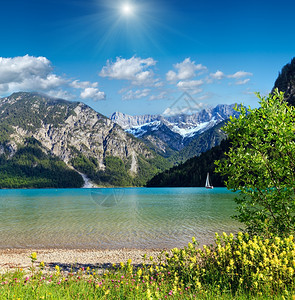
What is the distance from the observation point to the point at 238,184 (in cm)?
1375

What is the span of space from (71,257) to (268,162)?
1915 centimetres

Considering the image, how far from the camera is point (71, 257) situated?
23.9m

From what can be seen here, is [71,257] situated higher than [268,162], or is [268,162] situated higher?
[268,162]

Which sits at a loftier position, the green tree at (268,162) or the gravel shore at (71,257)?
the green tree at (268,162)

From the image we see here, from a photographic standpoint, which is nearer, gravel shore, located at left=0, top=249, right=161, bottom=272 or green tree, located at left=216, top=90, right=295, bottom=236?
green tree, located at left=216, top=90, right=295, bottom=236

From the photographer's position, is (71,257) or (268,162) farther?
(71,257)

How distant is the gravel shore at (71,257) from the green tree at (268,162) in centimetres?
1102

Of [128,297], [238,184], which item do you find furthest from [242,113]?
[128,297]

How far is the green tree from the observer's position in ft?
39.0

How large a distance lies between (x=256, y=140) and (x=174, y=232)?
26115 mm

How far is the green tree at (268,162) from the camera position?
468 inches

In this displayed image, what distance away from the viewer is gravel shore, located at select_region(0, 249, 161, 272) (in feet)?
67.5

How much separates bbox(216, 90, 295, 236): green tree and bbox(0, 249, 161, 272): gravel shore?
11019mm

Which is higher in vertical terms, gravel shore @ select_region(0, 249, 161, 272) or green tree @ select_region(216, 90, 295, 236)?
green tree @ select_region(216, 90, 295, 236)
